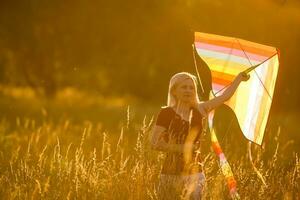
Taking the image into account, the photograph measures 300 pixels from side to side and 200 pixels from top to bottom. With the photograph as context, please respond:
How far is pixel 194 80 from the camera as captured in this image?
5.36 m

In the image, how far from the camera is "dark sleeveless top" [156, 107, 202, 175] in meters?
5.26

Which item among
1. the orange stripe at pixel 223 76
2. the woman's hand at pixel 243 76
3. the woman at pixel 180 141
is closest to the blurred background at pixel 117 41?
the orange stripe at pixel 223 76

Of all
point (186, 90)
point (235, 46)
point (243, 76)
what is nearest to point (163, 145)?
point (186, 90)

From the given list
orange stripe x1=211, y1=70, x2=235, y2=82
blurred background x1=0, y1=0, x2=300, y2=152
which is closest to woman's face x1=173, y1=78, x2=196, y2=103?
orange stripe x1=211, y1=70, x2=235, y2=82

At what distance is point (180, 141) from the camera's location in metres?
5.28

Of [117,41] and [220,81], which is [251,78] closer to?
[220,81]

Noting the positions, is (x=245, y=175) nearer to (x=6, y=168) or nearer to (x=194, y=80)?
(x=194, y=80)

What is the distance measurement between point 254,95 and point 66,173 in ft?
5.02

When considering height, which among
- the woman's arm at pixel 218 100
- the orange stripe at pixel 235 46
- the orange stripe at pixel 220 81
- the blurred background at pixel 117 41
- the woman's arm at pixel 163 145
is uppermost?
the blurred background at pixel 117 41

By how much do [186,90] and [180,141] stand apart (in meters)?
0.34

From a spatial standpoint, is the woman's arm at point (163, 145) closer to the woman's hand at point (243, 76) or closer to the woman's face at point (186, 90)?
the woman's face at point (186, 90)

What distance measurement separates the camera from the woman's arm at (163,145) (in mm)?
5223

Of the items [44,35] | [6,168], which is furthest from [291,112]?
[6,168]

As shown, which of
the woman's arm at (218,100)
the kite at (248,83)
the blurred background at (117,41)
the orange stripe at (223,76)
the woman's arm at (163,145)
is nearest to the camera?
the woman's arm at (163,145)
